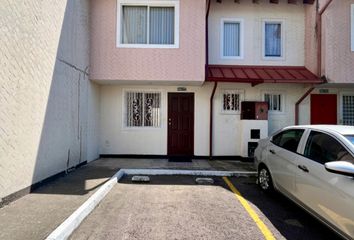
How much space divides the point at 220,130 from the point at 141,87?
3440mm

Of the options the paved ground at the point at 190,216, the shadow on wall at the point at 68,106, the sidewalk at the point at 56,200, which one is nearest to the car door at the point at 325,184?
the paved ground at the point at 190,216

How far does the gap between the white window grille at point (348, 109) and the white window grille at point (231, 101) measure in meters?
4.14

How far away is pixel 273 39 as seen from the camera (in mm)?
11219

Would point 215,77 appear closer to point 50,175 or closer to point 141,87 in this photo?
point 141,87

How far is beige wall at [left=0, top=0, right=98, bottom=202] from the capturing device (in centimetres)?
518

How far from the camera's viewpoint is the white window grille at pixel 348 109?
36.8ft

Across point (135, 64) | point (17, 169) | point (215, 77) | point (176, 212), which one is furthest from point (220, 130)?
point (17, 169)

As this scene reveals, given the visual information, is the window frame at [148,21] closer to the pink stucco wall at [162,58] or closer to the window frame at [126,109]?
the pink stucco wall at [162,58]

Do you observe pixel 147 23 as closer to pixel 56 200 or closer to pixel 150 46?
pixel 150 46

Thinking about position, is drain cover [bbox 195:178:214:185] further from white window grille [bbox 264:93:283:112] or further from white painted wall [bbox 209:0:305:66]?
white painted wall [bbox 209:0:305:66]

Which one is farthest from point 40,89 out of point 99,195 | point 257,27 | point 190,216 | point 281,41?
point 281,41

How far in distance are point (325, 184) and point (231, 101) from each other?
282 inches

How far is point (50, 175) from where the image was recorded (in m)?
6.89

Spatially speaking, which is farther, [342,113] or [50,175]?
[342,113]
